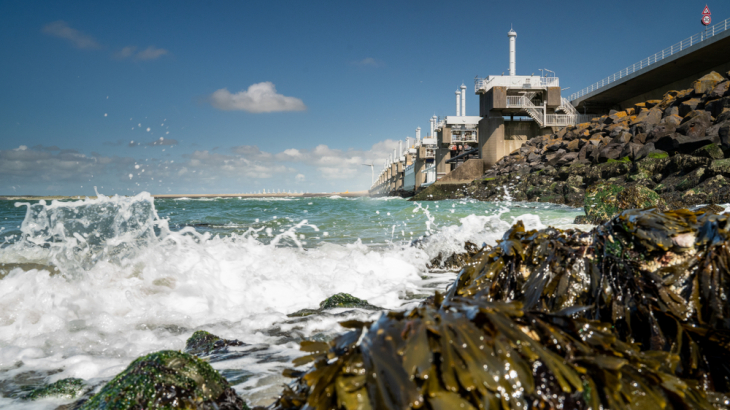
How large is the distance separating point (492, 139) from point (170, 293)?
1243 inches

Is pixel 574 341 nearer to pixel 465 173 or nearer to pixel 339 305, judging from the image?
pixel 339 305

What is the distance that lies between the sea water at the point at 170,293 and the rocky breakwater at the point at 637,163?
5.41m

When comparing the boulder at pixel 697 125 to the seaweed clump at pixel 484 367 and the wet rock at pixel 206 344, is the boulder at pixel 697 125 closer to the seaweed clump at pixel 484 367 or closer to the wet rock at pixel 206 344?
the seaweed clump at pixel 484 367

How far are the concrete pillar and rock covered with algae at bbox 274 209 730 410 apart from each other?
31811 mm

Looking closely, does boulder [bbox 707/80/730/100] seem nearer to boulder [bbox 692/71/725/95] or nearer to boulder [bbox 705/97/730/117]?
boulder [bbox 705/97/730/117]

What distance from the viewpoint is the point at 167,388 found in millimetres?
1447

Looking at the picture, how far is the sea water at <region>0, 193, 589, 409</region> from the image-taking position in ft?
8.26

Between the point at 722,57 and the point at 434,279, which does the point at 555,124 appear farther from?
the point at 434,279

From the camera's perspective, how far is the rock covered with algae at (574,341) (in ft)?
2.98

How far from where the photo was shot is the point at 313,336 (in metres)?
2.95

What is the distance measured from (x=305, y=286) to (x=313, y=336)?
1761 millimetres

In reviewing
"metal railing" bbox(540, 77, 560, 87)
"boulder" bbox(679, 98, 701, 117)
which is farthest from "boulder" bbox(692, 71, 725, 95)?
"metal railing" bbox(540, 77, 560, 87)

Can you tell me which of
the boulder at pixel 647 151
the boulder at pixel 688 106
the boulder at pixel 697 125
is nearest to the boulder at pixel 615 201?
the boulder at pixel 647 151

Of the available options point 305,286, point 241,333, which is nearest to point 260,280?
point 305,286
